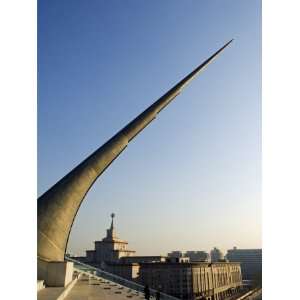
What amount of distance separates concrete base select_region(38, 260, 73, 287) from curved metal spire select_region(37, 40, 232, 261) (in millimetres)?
164

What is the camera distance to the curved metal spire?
6.78 m

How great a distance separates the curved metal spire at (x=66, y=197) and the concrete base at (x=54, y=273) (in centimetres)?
16

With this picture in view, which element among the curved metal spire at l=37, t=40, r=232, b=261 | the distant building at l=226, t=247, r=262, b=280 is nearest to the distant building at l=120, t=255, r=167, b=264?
the distant building at l=226, t=247, r=262, b=280

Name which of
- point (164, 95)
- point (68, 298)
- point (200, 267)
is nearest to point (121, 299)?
point (68, 298)

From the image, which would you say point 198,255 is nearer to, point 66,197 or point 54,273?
point 66,197

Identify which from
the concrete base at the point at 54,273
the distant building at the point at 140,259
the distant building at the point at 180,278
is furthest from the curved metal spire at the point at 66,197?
the distant building at the point at 140,259

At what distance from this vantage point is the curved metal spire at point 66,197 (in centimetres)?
678

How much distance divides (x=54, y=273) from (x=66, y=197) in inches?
54.9
